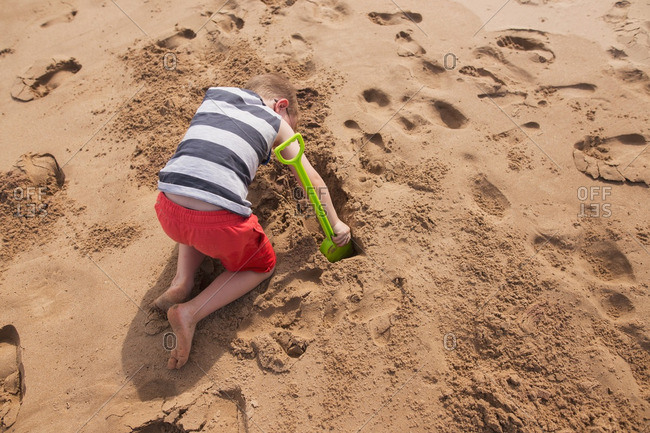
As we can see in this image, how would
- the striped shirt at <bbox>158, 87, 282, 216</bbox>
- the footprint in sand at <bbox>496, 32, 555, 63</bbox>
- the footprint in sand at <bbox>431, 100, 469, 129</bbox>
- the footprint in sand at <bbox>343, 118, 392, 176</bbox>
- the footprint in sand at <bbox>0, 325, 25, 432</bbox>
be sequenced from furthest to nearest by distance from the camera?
the footprint in sand at <bbox>496, 32, 555, 63</bbox>, the footprint in sand at <bbox>431, 100, 469, 129</bbox>, the footprint in sand at <bbox>343, 118, 392, 176</bbox>, the footprint in sand at <bbox>0, 325, 25, 432</bbox>, the striped shirt at <bbox>158, 87, 282, 216</bbox>

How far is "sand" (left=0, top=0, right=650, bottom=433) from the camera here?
1.81 metres

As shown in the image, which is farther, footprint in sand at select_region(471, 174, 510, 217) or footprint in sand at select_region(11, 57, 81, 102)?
footprint in sand at select_region(11, 57, 81, 102)

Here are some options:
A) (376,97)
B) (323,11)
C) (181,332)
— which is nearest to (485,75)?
(376,97)

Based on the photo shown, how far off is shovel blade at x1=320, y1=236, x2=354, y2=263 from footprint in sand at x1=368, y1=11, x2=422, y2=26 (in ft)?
6.21

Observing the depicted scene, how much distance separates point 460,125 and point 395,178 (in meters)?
0.59

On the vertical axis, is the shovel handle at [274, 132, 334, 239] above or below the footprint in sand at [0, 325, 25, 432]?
above

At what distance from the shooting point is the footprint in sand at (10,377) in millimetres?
1864

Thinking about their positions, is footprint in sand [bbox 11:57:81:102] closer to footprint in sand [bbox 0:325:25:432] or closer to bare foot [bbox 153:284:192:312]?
footprint in sand [bbox 0:325:25:432]

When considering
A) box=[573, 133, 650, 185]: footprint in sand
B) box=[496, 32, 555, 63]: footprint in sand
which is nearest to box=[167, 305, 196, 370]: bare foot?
box=[573, 133, 650, 185]: footprint in sand

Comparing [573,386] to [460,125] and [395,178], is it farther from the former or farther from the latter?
[460,125]

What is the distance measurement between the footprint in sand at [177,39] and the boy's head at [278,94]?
1388 mm

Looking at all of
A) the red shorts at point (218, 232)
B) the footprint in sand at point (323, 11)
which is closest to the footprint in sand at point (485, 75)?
the footprint in sand at point (323, 11)

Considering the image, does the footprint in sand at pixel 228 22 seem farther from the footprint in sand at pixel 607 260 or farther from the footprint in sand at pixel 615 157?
the footprint in sand at pixel 607 260

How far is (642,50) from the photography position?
282cm
